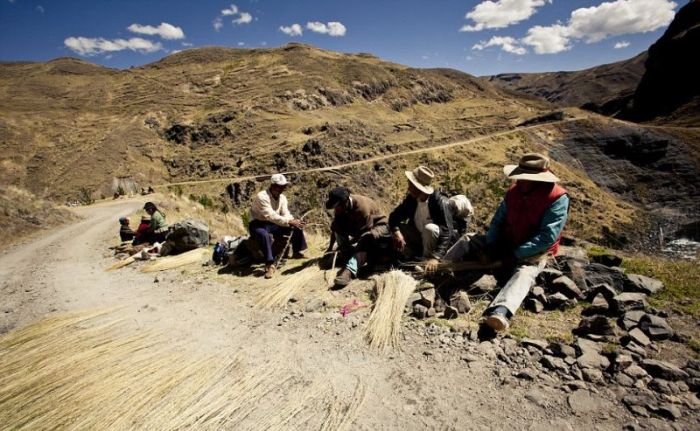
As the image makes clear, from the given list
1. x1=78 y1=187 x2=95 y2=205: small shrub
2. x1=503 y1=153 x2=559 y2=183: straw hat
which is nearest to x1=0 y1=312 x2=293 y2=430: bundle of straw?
x1=503 y1=153 x2=559 y2=183: straw hat

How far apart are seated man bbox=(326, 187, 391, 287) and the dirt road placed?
51 cm

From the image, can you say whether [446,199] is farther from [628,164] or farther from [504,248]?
[628,164]

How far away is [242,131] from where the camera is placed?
28.2m

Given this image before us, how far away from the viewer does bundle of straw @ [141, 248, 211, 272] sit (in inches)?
230

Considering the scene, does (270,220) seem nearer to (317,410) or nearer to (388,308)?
(388,308)

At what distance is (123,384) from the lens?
2609 mm

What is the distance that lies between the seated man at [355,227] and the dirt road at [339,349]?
1.67 feet

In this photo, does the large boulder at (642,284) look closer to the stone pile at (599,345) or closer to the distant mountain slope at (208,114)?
the stone pile at (599,345)

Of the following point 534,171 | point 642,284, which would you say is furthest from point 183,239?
point 642,284

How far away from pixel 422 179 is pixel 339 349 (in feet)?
6.91

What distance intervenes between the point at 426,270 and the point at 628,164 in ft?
118

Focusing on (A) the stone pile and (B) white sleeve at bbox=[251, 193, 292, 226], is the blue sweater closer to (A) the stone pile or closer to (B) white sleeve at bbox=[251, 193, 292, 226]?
(A) the stone pile

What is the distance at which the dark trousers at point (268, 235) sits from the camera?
506 centimetres

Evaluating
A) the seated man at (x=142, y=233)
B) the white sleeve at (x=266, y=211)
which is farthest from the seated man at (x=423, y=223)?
the seated man at (x=142, y=233)
